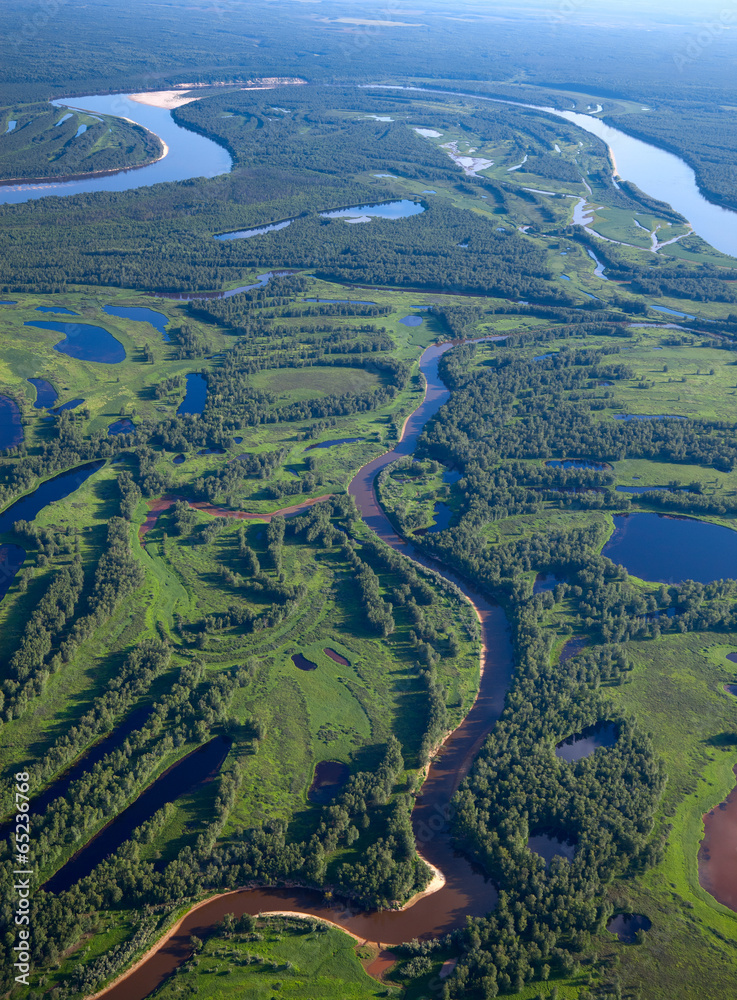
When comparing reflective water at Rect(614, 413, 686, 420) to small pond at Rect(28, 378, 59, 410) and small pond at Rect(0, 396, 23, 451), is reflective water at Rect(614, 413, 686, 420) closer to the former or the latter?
small pond at Rect(28, 378, 59, 410)

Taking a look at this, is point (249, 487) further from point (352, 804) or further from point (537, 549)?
point (352, 804)

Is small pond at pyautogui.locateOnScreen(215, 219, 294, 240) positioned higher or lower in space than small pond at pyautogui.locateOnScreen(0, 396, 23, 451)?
higher

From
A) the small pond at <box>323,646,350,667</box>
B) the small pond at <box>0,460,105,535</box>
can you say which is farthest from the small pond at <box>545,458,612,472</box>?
the small pond at <box>0,460,105,535</box>

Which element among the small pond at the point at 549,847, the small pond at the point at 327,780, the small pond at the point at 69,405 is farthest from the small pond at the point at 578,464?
the small pond at the point at 69,405

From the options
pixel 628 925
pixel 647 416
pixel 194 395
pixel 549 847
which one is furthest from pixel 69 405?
pixel 628 925

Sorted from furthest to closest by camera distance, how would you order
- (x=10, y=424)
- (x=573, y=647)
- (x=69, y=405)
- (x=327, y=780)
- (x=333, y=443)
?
1. (x=69, y=405)
2. (x=10, y=424)
3. (x=333, y=443)
4. (x=573, y=647)
5. (x=327, y=780)

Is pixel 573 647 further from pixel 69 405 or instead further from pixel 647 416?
pixel 69 405
